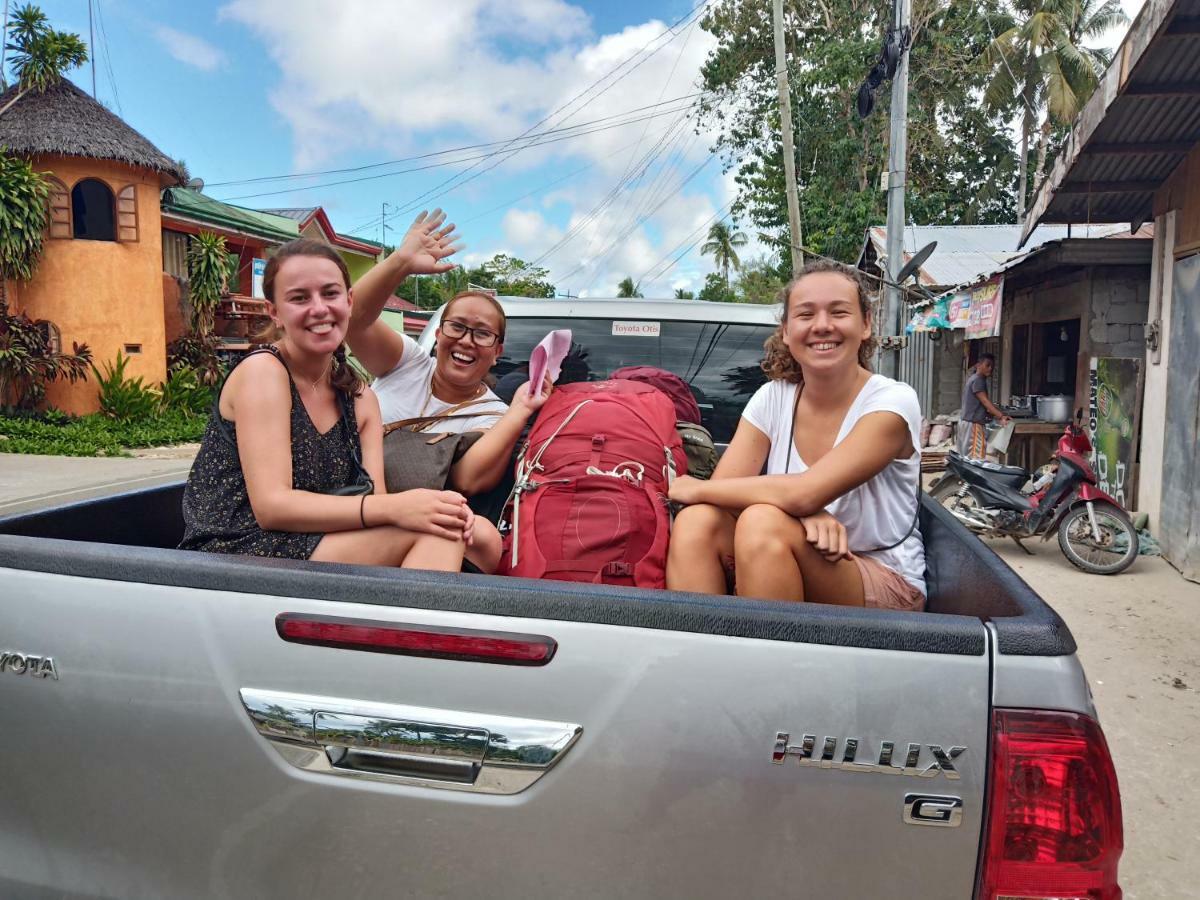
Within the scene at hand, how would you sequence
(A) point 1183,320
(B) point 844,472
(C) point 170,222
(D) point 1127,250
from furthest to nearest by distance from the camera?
(C) point 170,222 → (D) point 1127,250 → (A) point 1183,320 → (B) point 844,472

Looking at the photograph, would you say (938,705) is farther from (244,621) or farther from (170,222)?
(170,222)

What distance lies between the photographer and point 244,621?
53.2 inches

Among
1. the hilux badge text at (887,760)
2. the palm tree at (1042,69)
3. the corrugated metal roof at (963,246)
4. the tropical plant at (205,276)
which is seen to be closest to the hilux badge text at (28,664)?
the hilux badge text at (887,760)

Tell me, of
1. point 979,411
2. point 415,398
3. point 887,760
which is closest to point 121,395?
point 979,411

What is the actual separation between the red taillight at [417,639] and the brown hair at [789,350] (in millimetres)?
1603

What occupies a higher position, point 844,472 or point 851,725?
point 844,472

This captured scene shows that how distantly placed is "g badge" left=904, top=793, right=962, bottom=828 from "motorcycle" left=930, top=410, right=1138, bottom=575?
7152 millimetres

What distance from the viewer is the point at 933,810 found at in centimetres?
116

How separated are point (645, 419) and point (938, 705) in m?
1.65

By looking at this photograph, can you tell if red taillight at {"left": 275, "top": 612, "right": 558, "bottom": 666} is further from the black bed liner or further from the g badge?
the g badge

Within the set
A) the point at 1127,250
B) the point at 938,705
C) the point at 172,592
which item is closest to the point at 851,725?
the point at 938,705

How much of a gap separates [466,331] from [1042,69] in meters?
33.0

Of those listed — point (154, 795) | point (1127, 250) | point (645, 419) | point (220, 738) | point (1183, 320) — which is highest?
point (1127, 250)

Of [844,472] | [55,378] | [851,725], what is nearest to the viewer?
[851,725]
